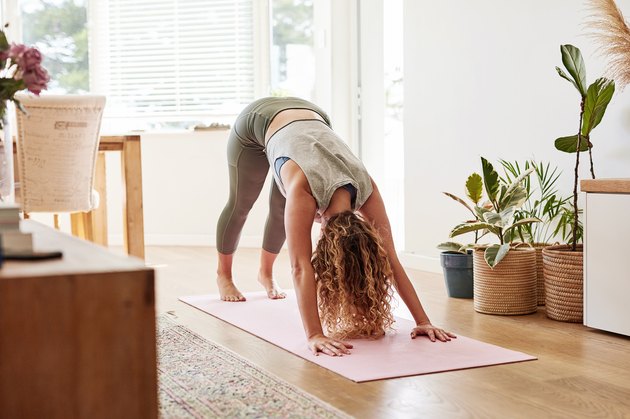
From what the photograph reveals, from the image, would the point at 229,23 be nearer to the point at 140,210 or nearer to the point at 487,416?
the point at 140,210

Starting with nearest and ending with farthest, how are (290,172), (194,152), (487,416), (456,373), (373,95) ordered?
(487,416) → (456,373) → (290,172) → (373,95) → (194,152)

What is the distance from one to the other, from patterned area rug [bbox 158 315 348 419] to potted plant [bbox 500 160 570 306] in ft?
4.94

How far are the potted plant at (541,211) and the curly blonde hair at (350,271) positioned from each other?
3.50 ft

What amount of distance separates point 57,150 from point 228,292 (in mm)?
1014

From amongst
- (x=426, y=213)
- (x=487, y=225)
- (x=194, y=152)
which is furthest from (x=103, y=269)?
(x=194, y=152)

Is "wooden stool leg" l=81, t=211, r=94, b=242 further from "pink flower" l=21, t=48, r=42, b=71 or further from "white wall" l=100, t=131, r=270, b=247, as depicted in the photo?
"pink flower" l=21, t=48, r=42, b=71

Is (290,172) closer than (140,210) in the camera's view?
Yes

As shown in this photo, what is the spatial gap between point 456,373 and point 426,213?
2253mm

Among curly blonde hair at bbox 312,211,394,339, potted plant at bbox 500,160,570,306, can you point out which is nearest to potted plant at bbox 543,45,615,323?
potted plant at bbox 500,160,570,306

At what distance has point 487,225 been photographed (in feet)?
10.8

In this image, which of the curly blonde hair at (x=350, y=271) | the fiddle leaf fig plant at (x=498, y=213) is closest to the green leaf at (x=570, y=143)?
the fiddle leaf fig plant at (x=498, y=213)

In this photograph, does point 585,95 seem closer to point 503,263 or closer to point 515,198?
point 515,198

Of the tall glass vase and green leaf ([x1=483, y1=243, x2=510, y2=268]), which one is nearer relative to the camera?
green leaf ([x1=483, y1=243, x2=510, y2=268])

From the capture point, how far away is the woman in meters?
2.58
